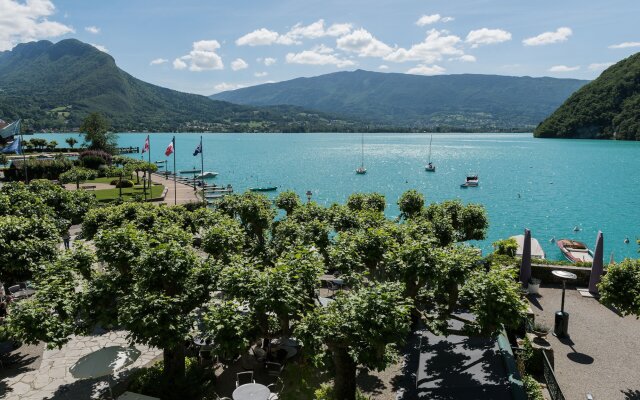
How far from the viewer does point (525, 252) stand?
757 inches

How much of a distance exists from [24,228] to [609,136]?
232716 millimetres

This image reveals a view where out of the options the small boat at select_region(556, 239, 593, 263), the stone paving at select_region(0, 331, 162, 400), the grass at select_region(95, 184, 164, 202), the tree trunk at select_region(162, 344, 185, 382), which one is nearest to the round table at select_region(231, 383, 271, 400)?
the tree trunk at select_region(162, 344, 185, 382)

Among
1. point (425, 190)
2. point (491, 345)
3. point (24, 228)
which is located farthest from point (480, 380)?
point (425, 190)

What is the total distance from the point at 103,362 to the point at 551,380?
12972mm

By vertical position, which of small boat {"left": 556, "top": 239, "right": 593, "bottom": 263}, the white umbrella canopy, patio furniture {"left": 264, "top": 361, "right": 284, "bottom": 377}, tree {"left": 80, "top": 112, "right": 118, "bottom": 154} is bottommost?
small boat {"left": 556, "top": 239, "right": 593, "bottom": 263}

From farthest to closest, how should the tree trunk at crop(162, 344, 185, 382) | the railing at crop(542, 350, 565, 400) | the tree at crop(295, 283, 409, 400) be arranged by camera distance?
1. the tree trunk at crop(162, 344, 185, 382)
2. the railing at crop(542, 350, 565, 400)
3. the tree at crop(295, 283, 409, 400)

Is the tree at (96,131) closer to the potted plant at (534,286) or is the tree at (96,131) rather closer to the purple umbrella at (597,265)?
the potted plant at (534,286)

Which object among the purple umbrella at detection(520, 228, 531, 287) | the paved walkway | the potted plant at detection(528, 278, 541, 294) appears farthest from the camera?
the purple umbrella at detection(520, 228, 531, 287)

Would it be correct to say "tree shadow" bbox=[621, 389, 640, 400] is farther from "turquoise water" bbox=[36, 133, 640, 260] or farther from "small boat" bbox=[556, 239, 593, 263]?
"turquoise water" bbox=[36, 133, 640, 260]

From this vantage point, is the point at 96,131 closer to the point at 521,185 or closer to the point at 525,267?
the point at 521,185

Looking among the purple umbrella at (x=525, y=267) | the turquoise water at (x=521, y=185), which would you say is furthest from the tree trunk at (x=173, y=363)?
the turquoise water at (x=521, y=185)

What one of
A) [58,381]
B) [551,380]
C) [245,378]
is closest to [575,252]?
[551,380]

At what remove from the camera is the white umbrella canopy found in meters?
11.2

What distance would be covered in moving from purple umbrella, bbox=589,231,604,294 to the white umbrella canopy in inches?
726
